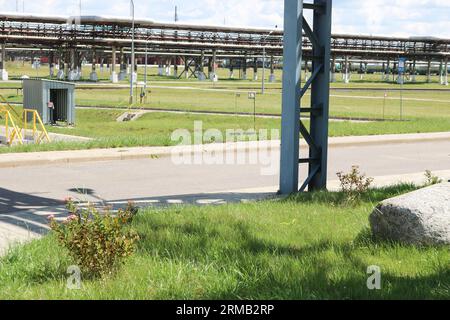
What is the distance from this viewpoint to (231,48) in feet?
323

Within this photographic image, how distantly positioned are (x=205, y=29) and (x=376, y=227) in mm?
94478

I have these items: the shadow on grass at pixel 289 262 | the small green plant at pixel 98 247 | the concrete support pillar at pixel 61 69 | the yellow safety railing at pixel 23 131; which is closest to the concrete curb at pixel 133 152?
the yellow safety railing at pixel 23 131

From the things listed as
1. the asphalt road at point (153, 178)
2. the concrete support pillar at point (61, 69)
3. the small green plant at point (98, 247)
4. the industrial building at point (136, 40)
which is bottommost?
the asphalt road at point (153, 178)

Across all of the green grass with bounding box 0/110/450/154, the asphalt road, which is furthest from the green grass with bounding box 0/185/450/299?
the green grass with bounding box 0/110/450/154

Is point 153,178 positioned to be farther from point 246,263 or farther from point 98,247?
point 98,247

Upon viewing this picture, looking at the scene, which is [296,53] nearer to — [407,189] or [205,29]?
[407,189]

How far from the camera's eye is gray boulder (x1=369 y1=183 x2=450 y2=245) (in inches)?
302

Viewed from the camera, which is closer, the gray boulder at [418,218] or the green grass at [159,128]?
the gray boulder at [418,218]

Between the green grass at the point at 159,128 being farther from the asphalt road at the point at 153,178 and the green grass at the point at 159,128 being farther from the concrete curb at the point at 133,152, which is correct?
the asphalt road at the point at 153,178

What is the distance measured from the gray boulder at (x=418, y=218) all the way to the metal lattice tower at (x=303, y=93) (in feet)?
16.7

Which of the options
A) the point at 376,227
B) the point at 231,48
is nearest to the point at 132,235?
the point at 376,227

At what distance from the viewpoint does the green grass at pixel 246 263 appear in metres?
6.27

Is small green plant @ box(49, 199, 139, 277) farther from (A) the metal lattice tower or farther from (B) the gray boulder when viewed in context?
(A) the metal lattice tower

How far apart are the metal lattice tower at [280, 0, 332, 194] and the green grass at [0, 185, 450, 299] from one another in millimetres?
3260
